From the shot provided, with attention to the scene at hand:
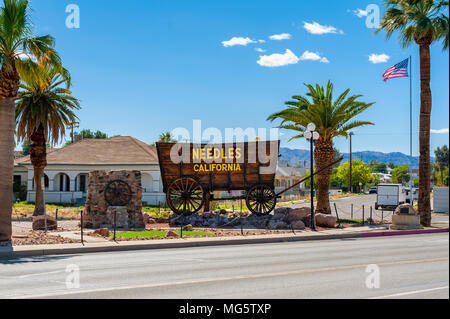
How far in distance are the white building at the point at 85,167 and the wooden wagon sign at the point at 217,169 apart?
745 inches

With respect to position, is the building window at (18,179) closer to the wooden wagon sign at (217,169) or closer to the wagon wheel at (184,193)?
the wagon wheel at (184,193)

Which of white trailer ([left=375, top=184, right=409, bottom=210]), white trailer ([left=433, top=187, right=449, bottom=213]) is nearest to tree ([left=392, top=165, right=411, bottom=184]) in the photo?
white trailer ([left=375, top=184, right=409, bottom=210])

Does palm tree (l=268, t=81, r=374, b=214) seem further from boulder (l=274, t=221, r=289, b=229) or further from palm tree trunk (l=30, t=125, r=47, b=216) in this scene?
palm tree trunk (l=30, t=125, r=47, b=216)

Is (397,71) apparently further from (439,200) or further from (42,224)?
(42,224)

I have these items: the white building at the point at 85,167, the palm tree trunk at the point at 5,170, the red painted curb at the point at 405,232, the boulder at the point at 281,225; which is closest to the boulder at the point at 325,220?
the boulder at the point at 281,225

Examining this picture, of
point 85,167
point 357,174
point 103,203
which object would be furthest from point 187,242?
point 357,174

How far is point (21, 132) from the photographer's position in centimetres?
3170

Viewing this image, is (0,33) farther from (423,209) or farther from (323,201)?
(423,209)

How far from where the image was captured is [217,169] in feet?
84.6

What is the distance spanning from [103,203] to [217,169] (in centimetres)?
649

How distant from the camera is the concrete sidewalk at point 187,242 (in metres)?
15.1

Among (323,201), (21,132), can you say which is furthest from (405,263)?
(21,132)

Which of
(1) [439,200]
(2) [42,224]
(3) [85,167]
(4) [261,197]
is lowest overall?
(2) [42,224]
